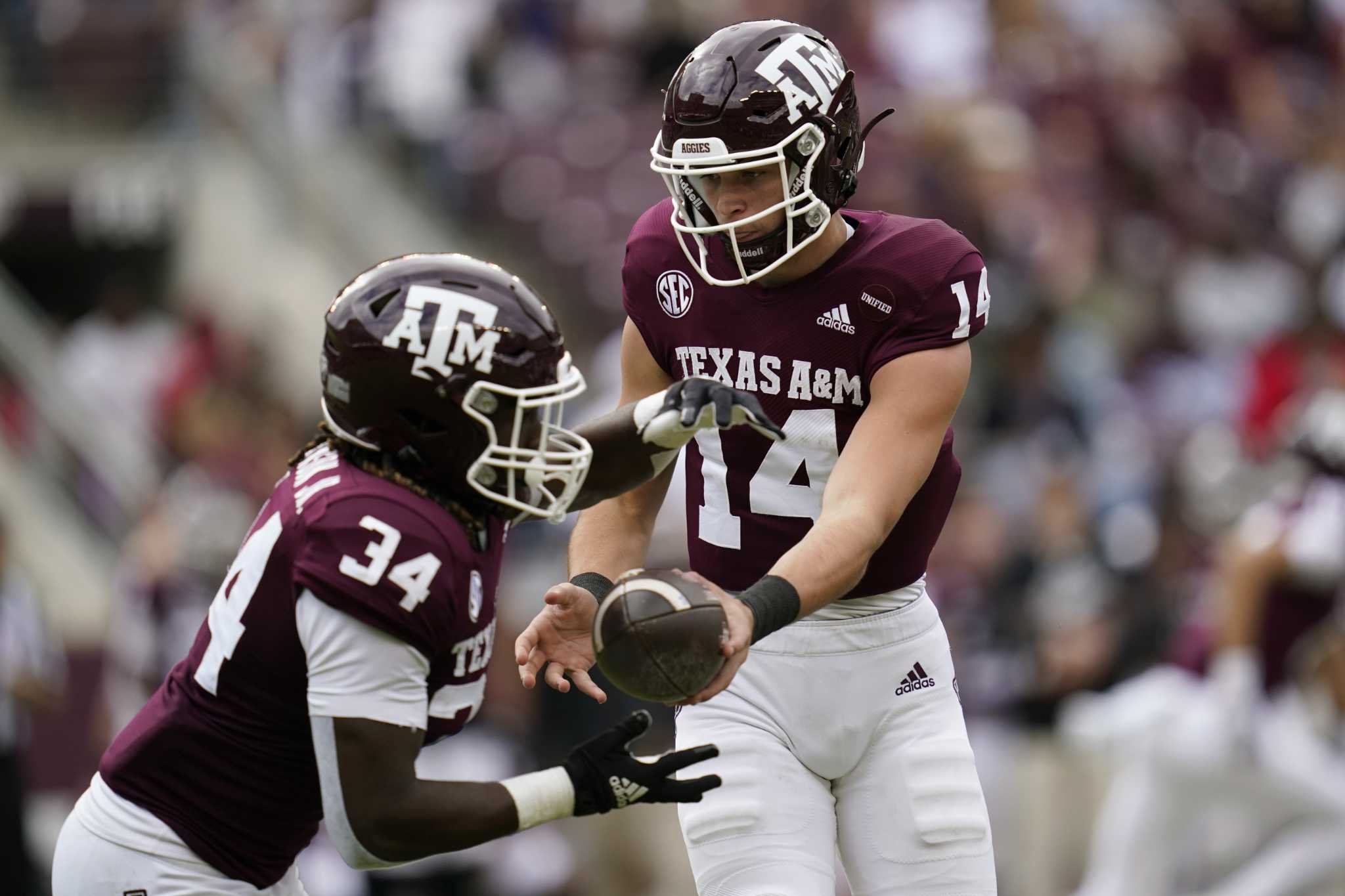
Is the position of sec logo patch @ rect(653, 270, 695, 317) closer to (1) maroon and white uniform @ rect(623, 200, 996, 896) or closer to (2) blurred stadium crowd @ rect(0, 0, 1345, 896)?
(1) maroon and white uniform @ rect(623, 200, 996, 896)

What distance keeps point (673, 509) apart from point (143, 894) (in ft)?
17.1

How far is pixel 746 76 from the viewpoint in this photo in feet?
12.7

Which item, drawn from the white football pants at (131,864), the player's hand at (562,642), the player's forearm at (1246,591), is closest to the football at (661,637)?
the player's hand at (562,642)

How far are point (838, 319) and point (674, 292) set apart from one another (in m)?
0.38

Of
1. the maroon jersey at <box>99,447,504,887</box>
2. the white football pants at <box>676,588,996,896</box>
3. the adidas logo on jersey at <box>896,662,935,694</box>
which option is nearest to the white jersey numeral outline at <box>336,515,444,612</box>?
the maroon jersey at <box>99,447,504,887</box>

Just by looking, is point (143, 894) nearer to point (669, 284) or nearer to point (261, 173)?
point (669, 284)

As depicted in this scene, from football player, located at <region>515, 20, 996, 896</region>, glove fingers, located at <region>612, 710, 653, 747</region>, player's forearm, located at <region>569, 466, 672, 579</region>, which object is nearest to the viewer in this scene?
glove fingers, located at <region>612, 710, 653, 747</region>

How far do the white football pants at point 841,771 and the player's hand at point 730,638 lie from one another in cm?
49

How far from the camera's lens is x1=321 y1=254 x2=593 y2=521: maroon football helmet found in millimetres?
3334

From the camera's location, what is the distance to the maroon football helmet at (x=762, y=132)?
385 cm

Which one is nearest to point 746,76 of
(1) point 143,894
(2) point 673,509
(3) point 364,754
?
(3) point 364,754

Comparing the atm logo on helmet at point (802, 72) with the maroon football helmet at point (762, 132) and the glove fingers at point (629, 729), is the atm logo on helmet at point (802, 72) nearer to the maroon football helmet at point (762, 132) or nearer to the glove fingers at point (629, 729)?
the maroon football helmet at point (762, 132)

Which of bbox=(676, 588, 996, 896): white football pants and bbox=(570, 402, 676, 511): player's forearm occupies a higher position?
bbox=(570, 402, 676, 511): player's forearm

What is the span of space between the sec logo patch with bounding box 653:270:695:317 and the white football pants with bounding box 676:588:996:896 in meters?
0.70
